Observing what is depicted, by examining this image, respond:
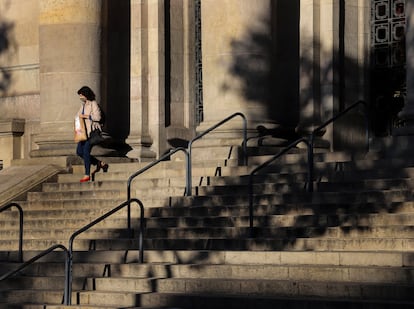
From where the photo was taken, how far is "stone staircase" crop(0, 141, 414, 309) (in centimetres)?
1323

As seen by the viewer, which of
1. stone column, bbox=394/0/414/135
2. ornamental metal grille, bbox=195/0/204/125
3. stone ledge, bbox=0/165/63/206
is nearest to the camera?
stone column, bbox=394/0/414/135

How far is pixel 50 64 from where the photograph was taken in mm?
22391

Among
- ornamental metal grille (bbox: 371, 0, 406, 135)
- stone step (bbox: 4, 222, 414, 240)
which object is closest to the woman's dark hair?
stone step (bbox: 4, 222, 414, 240)

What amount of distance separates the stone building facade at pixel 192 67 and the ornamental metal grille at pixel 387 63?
0.02m

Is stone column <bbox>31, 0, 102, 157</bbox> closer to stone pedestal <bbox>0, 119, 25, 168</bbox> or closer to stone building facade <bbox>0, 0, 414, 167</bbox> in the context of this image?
stone building facade <bbox>0, 0, 414, 167</bbox>

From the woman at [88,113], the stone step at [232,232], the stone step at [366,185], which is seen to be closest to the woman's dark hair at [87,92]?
the woman at [88,113]

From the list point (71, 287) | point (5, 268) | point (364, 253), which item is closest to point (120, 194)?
point (5, 268)

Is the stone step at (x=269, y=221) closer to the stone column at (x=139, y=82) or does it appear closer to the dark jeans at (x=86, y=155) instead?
the dark jeans at (x=86, y=155)

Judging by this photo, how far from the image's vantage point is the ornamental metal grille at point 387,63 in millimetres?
20516

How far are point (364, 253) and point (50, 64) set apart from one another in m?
10.6

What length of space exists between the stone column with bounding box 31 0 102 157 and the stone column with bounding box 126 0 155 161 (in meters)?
0.99

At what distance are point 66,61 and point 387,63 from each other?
5.96 m

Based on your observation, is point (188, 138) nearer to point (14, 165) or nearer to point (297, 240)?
point (14, 165)

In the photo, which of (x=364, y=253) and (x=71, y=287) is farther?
(x=71, y=287)
